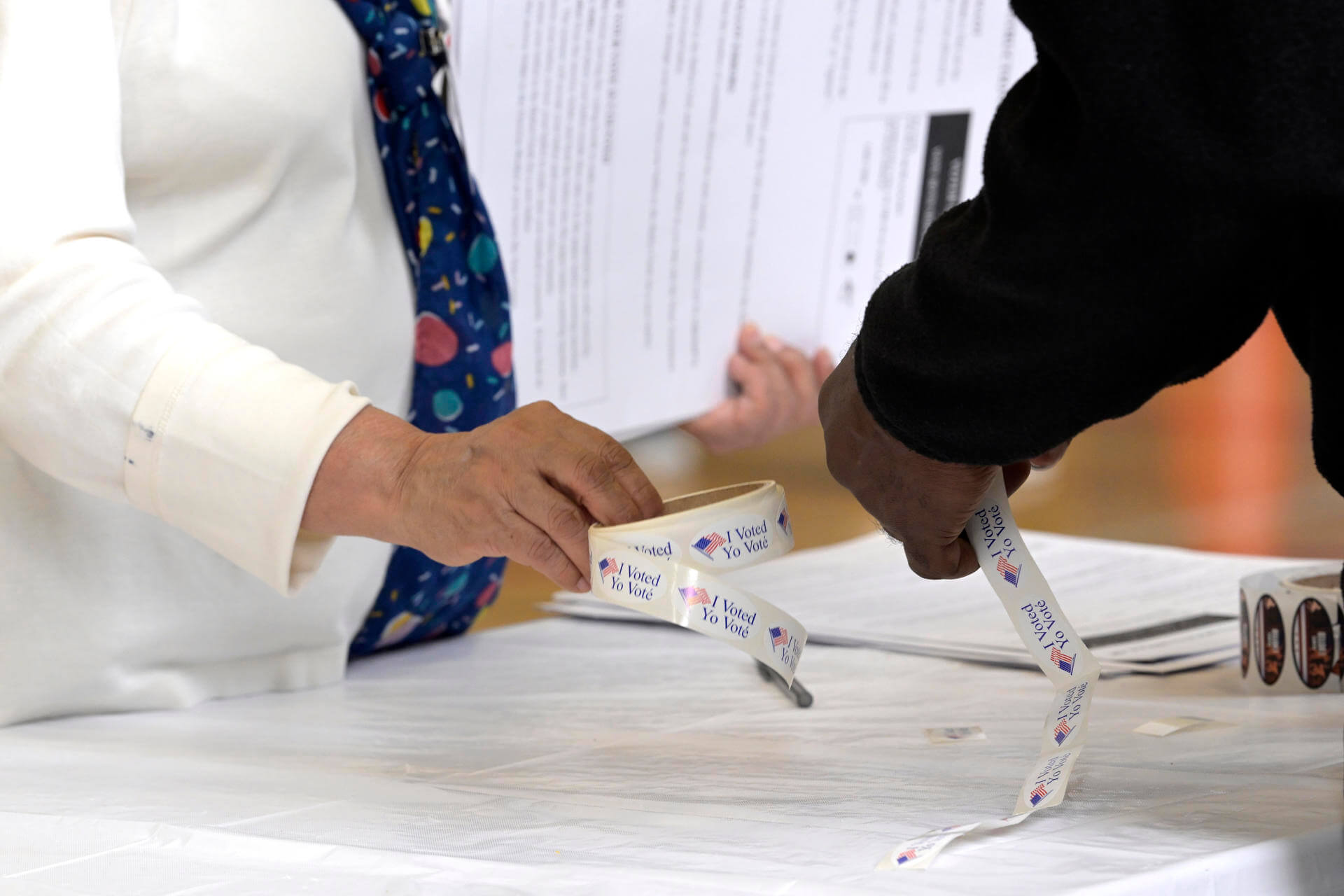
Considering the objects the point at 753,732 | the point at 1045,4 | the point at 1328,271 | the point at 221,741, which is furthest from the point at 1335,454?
the point at 221,741

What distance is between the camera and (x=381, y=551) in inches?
30.9

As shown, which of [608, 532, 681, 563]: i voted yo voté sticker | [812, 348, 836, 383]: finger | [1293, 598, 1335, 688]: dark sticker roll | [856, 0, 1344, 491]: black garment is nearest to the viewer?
[856, 0, 1344, 491]: black garment

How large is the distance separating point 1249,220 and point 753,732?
387 mm

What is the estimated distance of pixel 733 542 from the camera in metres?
0.49

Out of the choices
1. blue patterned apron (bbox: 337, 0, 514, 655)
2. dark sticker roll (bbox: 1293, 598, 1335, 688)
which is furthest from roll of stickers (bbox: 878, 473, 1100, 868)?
blue patterned apron (bbox: 337, 0, 514, 655)

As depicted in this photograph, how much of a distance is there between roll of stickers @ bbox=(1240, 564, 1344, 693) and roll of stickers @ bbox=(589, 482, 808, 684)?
332 mm

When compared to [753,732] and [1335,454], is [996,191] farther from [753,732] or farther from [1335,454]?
[753,732]

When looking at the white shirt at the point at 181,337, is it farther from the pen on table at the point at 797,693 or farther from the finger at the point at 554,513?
the pen on table at the point at 797,693

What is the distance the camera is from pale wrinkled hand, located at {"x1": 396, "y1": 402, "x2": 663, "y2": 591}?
1.65 ft

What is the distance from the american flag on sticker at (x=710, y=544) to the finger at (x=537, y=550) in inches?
2.4

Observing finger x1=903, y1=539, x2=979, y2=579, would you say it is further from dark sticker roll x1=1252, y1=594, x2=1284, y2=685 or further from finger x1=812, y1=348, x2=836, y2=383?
finger x1=812, y1=348, x2=836, y2=383

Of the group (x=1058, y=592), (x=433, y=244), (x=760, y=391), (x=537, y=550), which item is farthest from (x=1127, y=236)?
(x=760, y=391)

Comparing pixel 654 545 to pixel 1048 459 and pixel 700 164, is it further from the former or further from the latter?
pixel 700 164

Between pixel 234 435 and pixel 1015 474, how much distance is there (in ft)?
1.11
